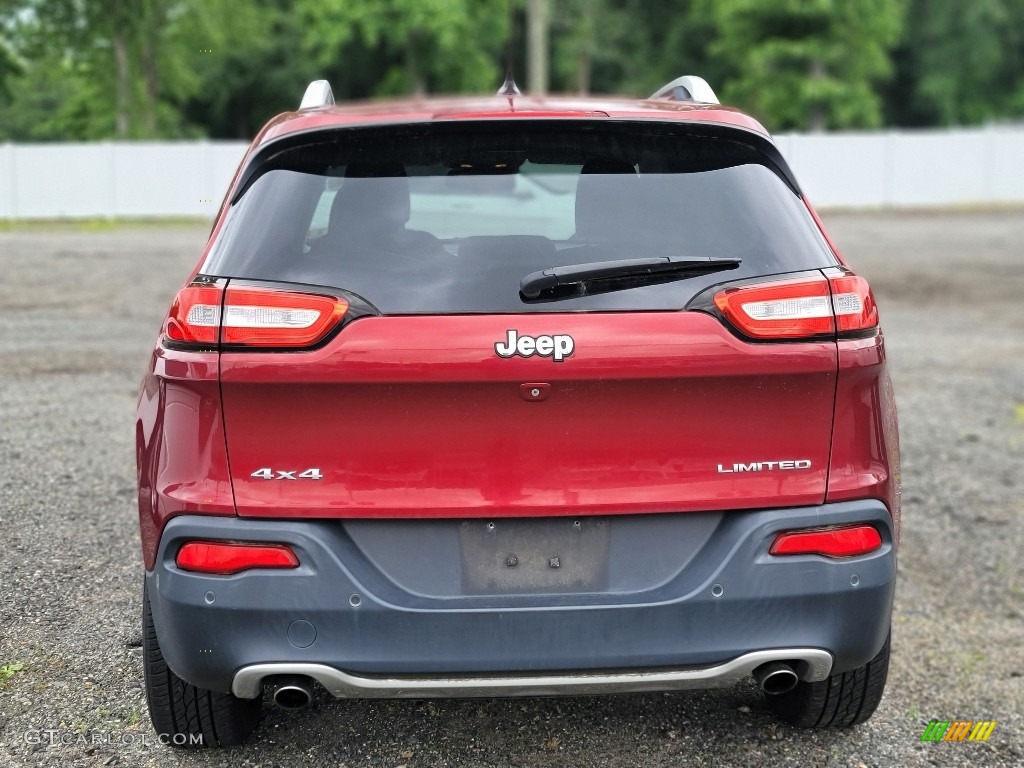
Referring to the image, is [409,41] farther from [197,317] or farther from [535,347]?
[535,347]

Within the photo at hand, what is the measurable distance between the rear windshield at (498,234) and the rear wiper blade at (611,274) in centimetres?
2

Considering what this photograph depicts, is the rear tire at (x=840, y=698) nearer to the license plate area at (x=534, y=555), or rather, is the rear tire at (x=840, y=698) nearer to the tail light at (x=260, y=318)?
the license plate area at (x=534, y=555)

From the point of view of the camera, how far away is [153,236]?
23.6m

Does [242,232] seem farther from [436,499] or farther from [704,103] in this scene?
[704,103]

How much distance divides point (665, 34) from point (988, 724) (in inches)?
2423

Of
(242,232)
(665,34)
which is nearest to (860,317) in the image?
(242,232)

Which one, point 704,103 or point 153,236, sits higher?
point 704,103

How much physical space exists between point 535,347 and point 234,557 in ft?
2.76

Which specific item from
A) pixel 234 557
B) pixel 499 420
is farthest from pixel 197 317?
pixel 499 420

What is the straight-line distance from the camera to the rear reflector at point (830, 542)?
8.54ft

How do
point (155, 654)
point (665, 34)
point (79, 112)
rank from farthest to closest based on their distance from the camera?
1. point (665, 34)
2. point (79, 112)
3. point (155, 654)

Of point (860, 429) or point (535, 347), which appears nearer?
point (535, 347)

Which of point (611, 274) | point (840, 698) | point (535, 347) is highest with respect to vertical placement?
point (611, 274)

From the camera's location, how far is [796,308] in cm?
259
